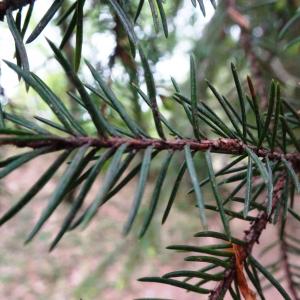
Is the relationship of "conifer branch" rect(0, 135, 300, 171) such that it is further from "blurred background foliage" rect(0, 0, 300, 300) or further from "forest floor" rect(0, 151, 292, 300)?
"forest floor" rect(0, 151, 292, 300)

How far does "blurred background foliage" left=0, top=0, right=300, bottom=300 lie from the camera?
0.71 meters

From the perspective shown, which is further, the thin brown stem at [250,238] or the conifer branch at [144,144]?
the thin brown stem at [250,238]

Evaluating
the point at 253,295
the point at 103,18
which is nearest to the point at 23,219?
the point at 103,18

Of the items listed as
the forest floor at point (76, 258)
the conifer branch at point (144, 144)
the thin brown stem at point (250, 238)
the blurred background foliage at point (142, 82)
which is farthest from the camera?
the forest floor at point (76, 258)

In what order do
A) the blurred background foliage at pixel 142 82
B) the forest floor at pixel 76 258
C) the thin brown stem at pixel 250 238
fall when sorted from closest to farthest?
1. the thin brown stem at pixel 250 238
2. the blurred background foliage at pixel 142 82
3. the forest floor at pixel 76 258

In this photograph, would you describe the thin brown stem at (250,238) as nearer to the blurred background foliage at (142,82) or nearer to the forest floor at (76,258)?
the blurred background foliage at (142,82)

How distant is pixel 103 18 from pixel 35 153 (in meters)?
0.49

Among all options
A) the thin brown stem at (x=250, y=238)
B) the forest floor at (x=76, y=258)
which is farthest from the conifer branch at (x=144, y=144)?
the forest floor at (x=76, y=258)

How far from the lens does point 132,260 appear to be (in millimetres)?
1414

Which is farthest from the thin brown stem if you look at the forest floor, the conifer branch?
the forest floor

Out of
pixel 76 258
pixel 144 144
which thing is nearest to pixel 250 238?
pixel 144 144

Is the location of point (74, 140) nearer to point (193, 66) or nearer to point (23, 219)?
point (193, 66)

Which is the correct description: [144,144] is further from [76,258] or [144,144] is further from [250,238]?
[76,258]

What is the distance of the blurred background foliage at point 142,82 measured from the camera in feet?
2.32
